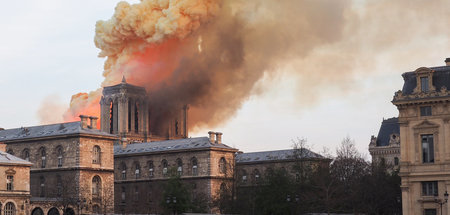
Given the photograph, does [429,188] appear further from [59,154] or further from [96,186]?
[59,154]

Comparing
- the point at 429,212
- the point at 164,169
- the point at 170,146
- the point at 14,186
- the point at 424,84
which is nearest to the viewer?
the point at 429,212

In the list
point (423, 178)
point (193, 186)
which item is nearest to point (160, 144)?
point (193, 186)

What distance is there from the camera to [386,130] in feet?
499

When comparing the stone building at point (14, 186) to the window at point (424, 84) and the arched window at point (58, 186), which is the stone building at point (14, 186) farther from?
the window at point (424, 84)

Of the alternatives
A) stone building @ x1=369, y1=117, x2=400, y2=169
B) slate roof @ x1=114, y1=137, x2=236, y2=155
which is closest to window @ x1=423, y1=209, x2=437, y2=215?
slate roof @ x1=114, y1=137, x2=236, y2=155

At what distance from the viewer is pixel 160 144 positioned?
428 feet

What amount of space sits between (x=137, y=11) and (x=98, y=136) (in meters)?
41.7

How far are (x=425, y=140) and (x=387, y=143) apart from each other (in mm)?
68685

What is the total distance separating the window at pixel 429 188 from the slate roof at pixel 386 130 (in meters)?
69.4

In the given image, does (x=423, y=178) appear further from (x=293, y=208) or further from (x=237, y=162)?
(x=237, y=162)

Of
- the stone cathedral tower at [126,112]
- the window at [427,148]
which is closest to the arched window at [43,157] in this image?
the stone cathedral tower at [126,112]

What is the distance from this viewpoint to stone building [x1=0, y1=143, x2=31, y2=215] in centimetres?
9369

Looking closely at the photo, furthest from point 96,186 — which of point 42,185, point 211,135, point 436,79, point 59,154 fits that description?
point 436,79

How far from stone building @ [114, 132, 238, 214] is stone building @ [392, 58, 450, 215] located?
40.4 m
